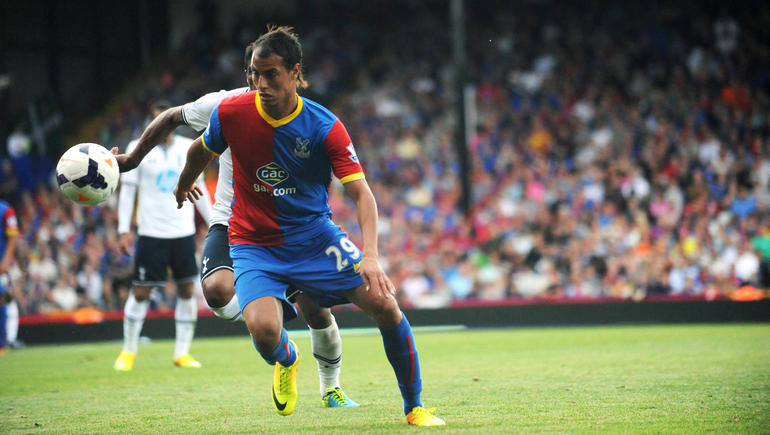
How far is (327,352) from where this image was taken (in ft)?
18.3

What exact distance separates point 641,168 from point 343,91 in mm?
8610

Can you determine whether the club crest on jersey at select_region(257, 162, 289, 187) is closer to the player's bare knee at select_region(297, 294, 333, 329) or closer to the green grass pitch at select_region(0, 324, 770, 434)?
the player's bare knee at select_region(297, 294, 333, 329)

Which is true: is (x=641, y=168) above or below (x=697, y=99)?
below

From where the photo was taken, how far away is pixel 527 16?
21.3m

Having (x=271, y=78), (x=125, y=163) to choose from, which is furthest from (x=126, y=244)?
(x=271, y=78)

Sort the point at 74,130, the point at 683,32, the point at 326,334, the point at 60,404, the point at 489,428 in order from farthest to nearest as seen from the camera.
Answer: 1. the point at 74,130
2. the point at 683,32
3. the point at 60,404
4. the point at 326,334
5. the point at 489,428

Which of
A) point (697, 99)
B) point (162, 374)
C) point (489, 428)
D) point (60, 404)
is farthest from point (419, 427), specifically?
point (697, 99)

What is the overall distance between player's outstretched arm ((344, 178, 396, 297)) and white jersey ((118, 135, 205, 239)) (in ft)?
14.1

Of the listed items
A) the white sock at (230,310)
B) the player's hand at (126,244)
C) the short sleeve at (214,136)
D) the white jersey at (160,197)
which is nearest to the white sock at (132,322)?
the player's hand at (126,244)

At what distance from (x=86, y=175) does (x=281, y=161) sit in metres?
1.25

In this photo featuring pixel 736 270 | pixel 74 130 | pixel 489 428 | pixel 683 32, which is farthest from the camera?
pixel 74 130

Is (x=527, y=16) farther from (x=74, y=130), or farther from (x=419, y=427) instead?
(x=419, y=427)

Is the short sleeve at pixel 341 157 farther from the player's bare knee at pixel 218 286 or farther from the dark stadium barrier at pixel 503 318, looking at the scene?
the dark stadium barrier at pixel 503 318

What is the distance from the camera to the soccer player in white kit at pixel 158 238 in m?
8.38
